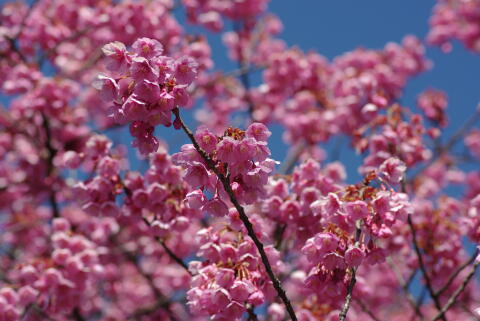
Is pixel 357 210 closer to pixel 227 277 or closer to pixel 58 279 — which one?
pixel 227 277

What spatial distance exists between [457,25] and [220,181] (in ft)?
27.5

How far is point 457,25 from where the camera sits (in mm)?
9758

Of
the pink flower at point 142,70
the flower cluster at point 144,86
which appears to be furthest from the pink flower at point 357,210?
the pink flower at point 142,70

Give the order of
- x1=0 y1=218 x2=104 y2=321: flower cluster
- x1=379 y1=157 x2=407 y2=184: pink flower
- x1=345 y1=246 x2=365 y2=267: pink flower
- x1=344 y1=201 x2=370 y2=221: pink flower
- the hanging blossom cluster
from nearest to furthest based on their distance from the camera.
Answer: x1=345 y1=246 x2=365 y2=267: pink flower, x1=344 y1=201 x2=370 y2=221: pink flower, x1=379 y1=157 x2=407 y2=184: pink flower, x1=0 y1=218 x2=104 y2=321: flower cluster, the hanging blossom cluster

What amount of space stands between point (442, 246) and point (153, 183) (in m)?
2.57

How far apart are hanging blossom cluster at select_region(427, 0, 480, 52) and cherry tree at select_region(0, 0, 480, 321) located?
0.03m

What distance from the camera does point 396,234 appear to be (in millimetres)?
4926

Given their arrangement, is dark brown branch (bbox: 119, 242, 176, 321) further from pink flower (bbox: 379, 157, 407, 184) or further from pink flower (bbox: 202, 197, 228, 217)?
pink flower (bbox: 379, 157, 407, 184)

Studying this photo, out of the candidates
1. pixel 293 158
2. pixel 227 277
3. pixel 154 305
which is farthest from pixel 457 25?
pixel 227 277

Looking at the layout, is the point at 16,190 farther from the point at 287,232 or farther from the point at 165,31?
the point at 287,232

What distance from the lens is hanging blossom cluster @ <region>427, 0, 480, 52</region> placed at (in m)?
9.62

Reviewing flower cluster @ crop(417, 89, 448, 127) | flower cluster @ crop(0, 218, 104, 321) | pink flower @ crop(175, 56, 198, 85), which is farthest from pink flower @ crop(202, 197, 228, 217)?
flower cluster @ crop(417, 89, 448, 127)

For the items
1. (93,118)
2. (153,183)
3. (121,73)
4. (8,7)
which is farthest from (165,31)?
(121,73)

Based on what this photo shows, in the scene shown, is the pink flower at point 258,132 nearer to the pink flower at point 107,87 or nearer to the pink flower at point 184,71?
the pink flower at point 184,71
